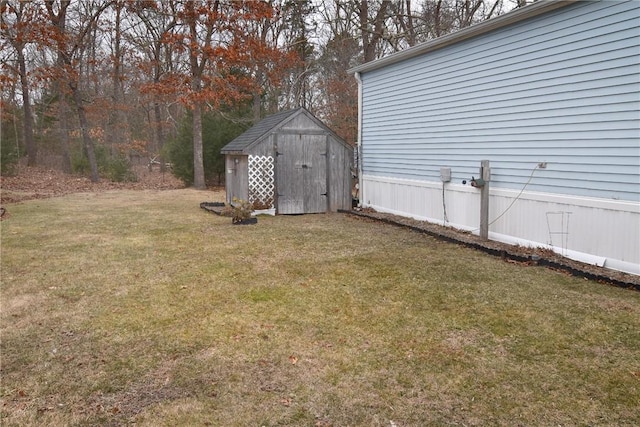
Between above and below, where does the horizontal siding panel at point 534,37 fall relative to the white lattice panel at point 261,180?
above

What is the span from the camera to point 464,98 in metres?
8.05

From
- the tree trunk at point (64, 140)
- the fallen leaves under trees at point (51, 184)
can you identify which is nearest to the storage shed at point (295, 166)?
the fallen leaves under trees at point (51, 184)

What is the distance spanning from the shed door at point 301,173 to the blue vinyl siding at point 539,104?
218cm

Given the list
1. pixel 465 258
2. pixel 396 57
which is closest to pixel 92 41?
pixel 396 57

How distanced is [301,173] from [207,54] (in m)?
7.79

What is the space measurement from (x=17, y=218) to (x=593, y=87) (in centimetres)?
1050

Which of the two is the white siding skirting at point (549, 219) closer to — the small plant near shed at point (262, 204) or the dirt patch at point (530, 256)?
the dirt patch at point (530, 256)

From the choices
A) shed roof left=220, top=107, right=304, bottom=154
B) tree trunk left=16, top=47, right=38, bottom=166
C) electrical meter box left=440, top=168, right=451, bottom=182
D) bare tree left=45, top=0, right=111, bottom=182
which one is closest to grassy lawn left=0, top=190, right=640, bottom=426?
electrical meter box left=440, top=168, right=451, bottom=182

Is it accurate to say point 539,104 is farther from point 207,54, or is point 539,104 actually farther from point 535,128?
point 207,54

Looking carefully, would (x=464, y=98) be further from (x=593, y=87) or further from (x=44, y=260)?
(x=44, y=260)

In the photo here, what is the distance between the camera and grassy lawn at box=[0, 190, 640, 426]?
A: 285cm

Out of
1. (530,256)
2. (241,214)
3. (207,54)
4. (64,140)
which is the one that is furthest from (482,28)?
(64,140)

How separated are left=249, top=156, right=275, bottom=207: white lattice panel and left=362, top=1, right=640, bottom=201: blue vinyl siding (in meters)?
3.02

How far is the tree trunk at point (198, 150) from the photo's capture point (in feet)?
54.4
